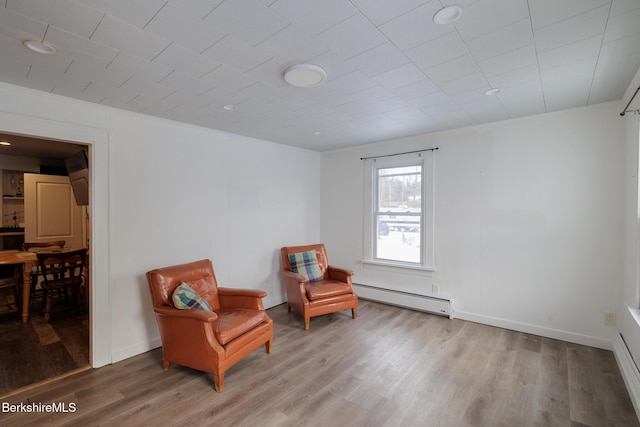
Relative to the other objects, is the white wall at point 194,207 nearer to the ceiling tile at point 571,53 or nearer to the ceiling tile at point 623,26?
the ceiling tile at point 571,53

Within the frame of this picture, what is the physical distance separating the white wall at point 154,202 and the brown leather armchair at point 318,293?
0.53 m

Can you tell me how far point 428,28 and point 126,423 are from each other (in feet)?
10.2

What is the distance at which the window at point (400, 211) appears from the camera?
159 inches

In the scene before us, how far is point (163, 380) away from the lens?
247 centimetres

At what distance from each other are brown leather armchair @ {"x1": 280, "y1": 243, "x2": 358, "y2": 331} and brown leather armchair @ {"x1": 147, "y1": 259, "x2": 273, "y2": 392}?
Result: 2.46ft

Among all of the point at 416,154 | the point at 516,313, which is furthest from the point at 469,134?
the point at 516,313

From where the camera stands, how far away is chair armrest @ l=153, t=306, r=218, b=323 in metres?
2.30

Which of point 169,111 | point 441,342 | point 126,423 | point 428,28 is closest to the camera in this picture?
point 428,28

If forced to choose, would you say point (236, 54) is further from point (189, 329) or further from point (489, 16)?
point (189, 329)

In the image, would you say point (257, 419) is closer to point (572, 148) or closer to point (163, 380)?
point (163, 380)

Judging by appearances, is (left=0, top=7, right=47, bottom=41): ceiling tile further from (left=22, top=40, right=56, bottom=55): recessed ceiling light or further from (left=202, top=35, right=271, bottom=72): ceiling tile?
(left=202, top=35, right=271, bottom=72): ceiling tile

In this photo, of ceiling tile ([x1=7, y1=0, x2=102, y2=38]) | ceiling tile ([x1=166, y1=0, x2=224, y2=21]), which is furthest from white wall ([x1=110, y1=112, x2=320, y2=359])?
ceiling tile ([x1=166, y1=0, x2=224, y2=21])

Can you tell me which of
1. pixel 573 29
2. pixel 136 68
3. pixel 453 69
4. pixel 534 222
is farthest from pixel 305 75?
pixel 534 222

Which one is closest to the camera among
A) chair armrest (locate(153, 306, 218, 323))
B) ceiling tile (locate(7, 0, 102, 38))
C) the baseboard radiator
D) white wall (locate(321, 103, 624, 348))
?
ceiling tile (locate(7, 0, 102, 38))
